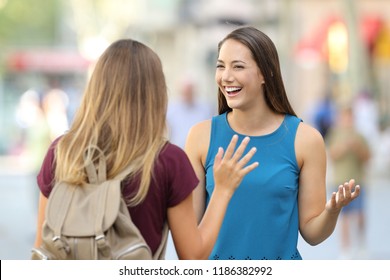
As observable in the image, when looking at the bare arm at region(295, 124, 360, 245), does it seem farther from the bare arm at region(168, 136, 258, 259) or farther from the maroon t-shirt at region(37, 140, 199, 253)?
the maroon t-shirt at region(37, 140, 199, 253)

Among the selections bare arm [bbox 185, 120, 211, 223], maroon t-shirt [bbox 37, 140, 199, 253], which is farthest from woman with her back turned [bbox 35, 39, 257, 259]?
bare arm [bbox 185, 120, 211, 223]

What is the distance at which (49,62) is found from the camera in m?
56.5

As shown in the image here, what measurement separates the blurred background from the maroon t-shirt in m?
0.90

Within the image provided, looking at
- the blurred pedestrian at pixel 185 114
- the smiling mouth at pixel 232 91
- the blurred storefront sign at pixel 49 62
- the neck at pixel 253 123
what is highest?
the smiling mouth at pixel 232 91

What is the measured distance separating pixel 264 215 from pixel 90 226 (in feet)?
2.90

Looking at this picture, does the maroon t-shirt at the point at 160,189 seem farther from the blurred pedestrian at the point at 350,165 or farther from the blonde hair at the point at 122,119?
the blurred pedestrian at the point at 350,165

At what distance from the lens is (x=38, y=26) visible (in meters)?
73.8

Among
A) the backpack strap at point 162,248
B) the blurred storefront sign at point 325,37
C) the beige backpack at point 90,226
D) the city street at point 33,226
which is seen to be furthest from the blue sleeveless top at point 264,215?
the blurred storefront sign at point 325,37

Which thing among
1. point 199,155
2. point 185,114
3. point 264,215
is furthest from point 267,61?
point 185,114

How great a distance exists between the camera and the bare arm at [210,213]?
3.75m

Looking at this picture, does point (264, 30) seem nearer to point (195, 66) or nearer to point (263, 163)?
point (195, 66)

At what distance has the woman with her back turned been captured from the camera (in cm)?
366

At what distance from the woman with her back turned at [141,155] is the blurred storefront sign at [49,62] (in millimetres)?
51297
